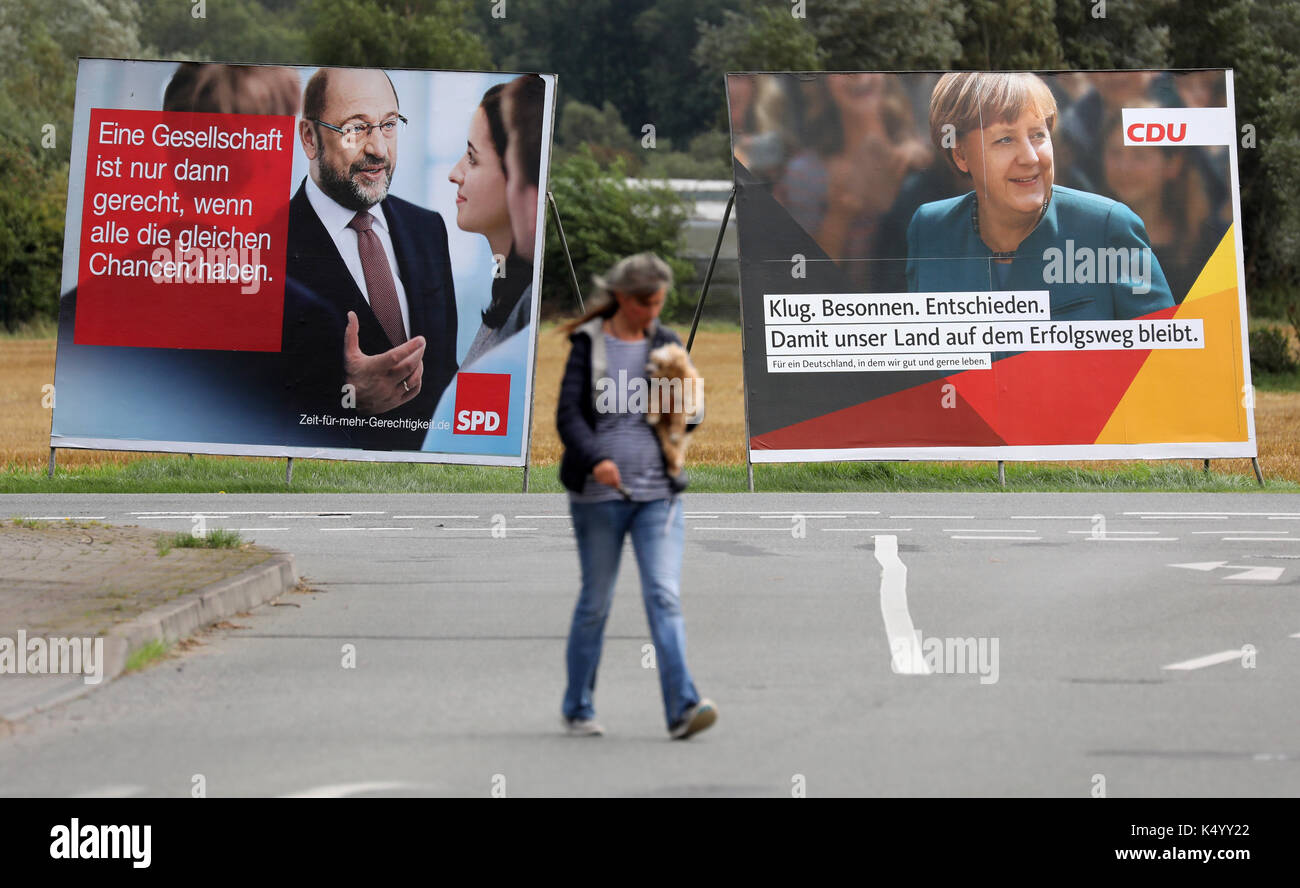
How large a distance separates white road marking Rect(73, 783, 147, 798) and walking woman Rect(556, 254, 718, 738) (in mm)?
1739

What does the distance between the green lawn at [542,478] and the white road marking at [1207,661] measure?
996 cm

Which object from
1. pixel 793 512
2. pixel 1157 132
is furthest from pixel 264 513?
pixel 1157 132

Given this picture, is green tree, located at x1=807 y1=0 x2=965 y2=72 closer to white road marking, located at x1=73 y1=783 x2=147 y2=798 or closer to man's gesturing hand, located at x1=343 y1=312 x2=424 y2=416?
man's gesturing hand, located at x1=343 y1=312 x2=424 y2=416

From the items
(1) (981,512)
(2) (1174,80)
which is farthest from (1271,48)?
(1) (981,512)

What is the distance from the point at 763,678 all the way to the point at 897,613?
226cm

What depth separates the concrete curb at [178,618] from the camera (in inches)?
320

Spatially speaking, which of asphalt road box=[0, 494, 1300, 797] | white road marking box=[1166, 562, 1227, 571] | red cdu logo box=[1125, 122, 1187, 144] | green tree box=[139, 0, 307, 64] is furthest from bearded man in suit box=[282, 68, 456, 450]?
green tree box=[139, 0, 307, 64]

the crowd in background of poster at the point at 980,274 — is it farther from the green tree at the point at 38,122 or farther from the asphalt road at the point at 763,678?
the green tree at the point at 38,122

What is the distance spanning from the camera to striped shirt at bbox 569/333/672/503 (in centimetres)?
745

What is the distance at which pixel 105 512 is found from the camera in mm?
16531

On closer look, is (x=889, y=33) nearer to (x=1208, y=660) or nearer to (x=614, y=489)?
(x=1208, y=660)

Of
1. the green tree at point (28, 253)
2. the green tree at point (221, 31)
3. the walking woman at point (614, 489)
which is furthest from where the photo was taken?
the green tree at point (221, 31)

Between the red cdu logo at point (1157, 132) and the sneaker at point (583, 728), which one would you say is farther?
the red cdu logo at point (1157, 132)

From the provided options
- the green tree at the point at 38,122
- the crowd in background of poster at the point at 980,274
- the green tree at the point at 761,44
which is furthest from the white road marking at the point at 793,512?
the green tree at the point at 761,44
